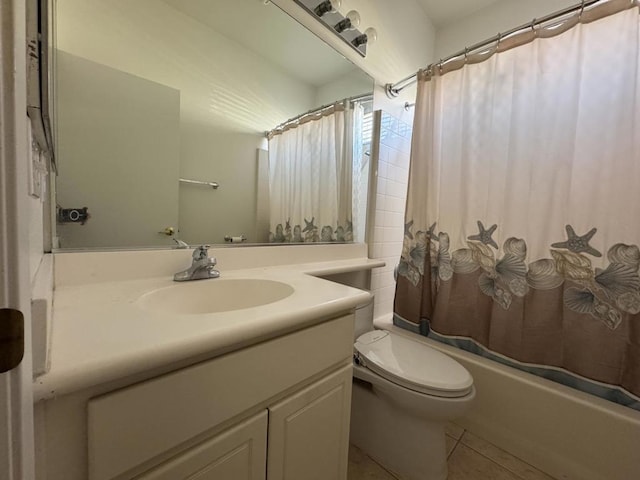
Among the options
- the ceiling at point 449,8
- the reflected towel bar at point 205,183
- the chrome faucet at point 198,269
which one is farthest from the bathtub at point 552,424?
the ceiling at point 449,8

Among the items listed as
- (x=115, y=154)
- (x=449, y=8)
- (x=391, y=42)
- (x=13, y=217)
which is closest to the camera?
(x=13, y=217)

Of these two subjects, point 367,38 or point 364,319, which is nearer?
point 367,38

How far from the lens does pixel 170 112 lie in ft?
2.92

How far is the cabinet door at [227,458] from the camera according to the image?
45cm

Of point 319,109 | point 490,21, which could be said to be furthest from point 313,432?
point 490,21

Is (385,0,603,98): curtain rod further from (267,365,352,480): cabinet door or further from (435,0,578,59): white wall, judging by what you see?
(267,365,352,480): cabinet door

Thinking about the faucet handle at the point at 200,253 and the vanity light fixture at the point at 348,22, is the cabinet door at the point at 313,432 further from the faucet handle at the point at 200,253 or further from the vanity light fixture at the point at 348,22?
the vanity light fixture at the point at 348,22

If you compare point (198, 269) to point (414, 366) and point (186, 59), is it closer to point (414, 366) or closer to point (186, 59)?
point (186, 59)

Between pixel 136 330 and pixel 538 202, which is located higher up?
pixel 538 202

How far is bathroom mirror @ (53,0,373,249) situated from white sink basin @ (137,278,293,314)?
0.70 ft

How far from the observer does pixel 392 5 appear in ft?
A: 4.90

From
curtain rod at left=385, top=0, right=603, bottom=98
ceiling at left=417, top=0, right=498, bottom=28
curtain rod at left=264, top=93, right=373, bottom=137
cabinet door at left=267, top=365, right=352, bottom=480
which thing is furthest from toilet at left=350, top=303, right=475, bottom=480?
ceiling at left=417, top=0, right=498, bottom=28

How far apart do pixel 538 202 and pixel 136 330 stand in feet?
4.71

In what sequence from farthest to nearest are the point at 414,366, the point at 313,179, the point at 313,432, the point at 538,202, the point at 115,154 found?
the point at 313,179 → the point at 538,202 → the point at 414,366 → the point at 115,154 → the point at 313,432
